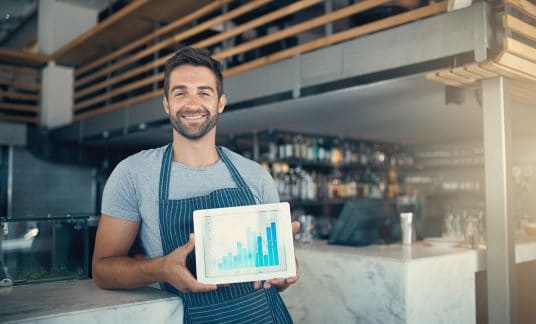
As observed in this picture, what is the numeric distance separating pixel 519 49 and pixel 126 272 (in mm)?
2167

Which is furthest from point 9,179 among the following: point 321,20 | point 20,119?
point 321,20

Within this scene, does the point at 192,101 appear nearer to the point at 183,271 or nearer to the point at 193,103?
the point at 193,103

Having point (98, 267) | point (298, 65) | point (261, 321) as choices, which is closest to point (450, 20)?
point (298, 65)

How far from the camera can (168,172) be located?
157 centimetres

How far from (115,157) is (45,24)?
7.70 feet

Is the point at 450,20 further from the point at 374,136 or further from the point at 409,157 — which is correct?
the point at 409,157

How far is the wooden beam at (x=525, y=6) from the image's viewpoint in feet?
8.04

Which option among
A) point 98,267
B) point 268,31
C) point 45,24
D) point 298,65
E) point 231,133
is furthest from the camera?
point 45,24

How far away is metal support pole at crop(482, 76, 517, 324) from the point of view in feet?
8.88

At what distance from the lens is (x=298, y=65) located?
3.64 m

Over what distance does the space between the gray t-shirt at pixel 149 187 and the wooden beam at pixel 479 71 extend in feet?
5.13

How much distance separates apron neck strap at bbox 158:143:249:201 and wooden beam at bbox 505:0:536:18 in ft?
5.56

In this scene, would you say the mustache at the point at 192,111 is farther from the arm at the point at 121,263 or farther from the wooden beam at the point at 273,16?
the wooden beam at the point at 273,16

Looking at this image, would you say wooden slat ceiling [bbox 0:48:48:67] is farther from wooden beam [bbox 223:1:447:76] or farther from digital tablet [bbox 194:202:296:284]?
digital tablet [bbox 194:202:296:284]
